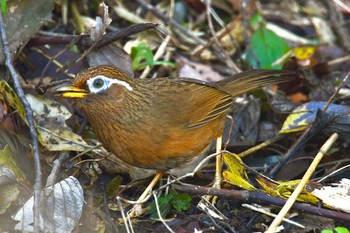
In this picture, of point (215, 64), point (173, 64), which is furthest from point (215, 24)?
point (173, 64)

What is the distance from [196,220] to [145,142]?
25.5 inches

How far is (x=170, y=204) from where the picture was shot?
186 inches

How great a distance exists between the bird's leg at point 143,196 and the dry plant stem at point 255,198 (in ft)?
1.22

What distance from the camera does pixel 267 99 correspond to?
594 cm

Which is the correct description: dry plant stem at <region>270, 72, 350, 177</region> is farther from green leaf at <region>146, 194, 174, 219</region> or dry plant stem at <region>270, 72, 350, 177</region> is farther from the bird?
green leaf at <region>146, 194, 174, 219</region>

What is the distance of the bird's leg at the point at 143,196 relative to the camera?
15.4 ft

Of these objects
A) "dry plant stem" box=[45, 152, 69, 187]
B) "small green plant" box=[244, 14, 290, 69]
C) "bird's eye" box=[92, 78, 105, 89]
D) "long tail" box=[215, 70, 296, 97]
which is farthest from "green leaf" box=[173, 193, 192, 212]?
"small green plant" box=[244, 14, 290, 69]

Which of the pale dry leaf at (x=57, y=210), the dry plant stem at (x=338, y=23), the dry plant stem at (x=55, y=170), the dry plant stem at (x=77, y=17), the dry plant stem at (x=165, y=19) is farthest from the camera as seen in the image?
the dry plant stem at (x=338, y=23)

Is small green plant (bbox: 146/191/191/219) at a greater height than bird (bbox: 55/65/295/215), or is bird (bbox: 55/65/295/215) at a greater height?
bird (bbox: 55/65/295/215)

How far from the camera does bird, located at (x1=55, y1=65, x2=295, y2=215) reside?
474cm

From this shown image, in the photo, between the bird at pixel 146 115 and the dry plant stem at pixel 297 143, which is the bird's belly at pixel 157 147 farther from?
the dry plant stem at pixel 297 143

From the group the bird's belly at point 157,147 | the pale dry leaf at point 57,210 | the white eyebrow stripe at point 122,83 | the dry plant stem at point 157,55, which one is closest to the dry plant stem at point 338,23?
the dry plant stem at point 157,55

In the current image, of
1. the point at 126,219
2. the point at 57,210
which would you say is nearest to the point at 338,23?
the point at 126,219

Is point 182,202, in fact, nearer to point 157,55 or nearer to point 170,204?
point 170,204
